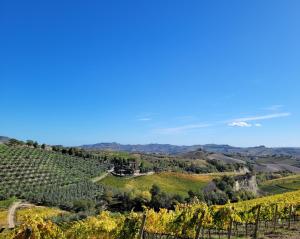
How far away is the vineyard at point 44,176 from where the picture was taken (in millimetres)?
84000

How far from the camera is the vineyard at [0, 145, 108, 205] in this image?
84.0m

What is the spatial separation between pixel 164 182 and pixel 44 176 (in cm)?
3492

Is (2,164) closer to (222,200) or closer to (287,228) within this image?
(222,200)

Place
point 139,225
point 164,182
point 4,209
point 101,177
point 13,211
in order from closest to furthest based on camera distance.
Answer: point 139,225, point 13,211, point 4,209, point 164,182, point 101,177

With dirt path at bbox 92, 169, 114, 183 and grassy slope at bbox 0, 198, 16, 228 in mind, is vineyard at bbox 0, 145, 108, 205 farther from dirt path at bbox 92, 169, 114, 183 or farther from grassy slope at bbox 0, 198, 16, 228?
grassy slope at bbox 0, 198, 16, 228

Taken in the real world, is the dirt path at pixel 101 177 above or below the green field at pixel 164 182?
above

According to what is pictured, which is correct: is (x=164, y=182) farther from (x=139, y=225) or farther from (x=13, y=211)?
(x=139, y=225)

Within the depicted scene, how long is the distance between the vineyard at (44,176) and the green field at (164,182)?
741 centimetres

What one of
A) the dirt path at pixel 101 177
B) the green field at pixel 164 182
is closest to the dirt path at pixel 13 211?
the green field at pixel 164 182

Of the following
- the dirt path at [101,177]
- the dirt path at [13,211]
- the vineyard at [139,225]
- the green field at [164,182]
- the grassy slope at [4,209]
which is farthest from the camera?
the dirt path at [101,177]

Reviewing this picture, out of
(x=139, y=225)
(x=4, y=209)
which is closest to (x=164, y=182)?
(x=4, y=209)

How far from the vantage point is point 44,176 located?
98.2 m

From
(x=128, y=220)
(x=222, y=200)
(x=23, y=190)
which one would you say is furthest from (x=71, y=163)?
(x=128, y=220)

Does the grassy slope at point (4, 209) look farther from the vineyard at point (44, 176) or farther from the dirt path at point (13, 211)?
the vineyard at point (44, 176)
